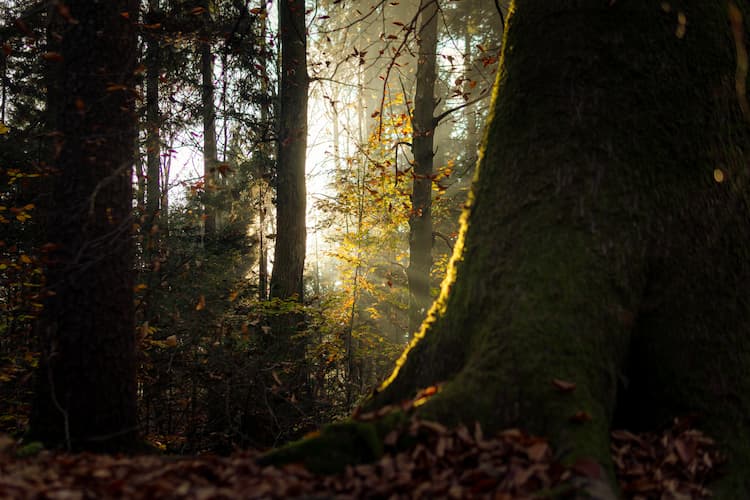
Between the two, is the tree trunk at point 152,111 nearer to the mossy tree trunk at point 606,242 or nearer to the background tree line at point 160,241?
the background tree line at point 160,241

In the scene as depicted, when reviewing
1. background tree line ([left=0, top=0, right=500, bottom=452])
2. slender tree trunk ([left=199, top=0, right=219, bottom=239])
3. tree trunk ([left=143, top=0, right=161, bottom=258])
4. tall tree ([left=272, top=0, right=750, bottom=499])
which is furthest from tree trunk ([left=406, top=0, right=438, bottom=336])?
tall tree ([left=272, top=0, right=750, bottom=499])

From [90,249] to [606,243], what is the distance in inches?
139

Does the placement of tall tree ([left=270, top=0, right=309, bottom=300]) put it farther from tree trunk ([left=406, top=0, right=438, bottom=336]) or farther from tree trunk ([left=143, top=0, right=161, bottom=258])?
tree trunk ([left=406, top=0, right=438, bottom=336])

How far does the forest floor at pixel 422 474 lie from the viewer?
1.92 metres

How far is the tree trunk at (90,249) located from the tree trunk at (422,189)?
610 cm

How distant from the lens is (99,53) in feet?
12.3

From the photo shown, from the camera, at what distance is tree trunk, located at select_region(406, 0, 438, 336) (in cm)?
933

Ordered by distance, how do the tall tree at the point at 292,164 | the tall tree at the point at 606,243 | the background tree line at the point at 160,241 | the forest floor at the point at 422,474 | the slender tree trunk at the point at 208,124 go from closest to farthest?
the forest floor at the point at 422,474, the tall tree at the point at 606,243, the background tree line at the point at 160,241, the tall tree at the point at 292,164, the slender tree trunk at the point at 208,124

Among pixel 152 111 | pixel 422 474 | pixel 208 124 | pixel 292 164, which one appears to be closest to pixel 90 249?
pixel 422 474

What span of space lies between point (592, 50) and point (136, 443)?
14.0ft

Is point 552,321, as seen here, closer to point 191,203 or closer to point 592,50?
point 592,50

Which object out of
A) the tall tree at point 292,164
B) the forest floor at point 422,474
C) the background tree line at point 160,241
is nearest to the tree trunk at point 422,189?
the background tree line at point 160,241

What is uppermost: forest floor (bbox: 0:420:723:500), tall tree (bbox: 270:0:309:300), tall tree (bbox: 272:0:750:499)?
A: tall tree (bbox: 270:0:309:300)

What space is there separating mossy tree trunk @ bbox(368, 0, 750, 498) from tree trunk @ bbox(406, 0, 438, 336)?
607 cm
